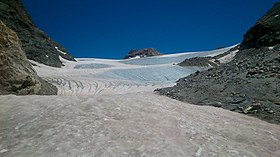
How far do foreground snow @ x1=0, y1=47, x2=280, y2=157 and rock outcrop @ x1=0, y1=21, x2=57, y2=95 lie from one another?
3.58 feet

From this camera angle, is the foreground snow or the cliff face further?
the cliff face

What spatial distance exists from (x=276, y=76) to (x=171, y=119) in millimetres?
4040

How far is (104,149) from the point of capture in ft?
7.74

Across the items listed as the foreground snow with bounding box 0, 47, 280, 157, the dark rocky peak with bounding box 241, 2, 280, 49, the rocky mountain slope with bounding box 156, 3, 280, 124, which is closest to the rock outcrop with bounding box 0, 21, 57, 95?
the foreground snow with bounding box 0, 47, 280, 157

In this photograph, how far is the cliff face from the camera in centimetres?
2145

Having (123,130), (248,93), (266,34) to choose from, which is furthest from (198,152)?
(266,34)

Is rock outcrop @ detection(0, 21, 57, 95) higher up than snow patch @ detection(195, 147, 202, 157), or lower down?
higher up

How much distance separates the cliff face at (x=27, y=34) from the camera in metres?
21.5

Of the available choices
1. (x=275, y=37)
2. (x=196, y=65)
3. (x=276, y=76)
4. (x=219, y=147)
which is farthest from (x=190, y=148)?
(x=196, y=65)

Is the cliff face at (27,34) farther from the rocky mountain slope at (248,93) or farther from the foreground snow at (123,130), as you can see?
the foreground snow at (123,130)

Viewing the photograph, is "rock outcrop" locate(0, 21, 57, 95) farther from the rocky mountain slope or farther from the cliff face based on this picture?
the cliff face

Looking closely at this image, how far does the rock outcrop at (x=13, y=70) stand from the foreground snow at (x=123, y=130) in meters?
1.09

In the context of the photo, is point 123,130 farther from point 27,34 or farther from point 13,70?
point 27,34

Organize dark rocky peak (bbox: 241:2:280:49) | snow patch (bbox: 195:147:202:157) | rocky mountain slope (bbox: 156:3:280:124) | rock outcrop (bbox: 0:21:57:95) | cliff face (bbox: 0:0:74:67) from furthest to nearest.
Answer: cliff face (bbox: 0:0:74:67), dark rocky peak (bbox: 241:2:280:49), rock outcrop (bbox: 0:21:57:95), rocky mountain slope (bbox: 156:3:280:124), snow patch (bbox: 195:147:202:157)
